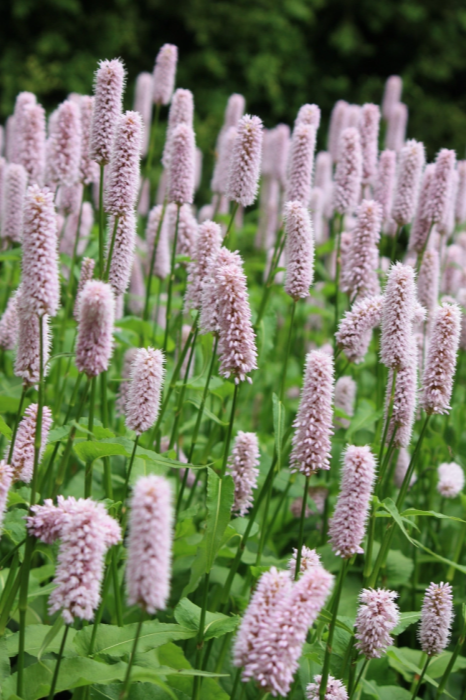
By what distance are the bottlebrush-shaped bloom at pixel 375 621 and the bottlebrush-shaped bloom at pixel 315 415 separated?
389 mm

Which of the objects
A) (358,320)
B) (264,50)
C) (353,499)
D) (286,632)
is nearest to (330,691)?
(353,499)

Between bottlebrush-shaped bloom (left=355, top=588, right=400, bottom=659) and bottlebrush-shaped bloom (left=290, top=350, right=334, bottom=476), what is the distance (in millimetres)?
389

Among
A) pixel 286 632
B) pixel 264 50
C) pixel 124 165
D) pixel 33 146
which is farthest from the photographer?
pixel 264 50

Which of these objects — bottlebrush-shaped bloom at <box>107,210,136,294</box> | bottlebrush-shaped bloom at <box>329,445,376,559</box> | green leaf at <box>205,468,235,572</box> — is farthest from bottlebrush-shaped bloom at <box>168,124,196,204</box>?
bottlebrush-shaped bloom at <box>329,445,376,559</box>

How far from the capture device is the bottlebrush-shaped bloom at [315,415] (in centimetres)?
202

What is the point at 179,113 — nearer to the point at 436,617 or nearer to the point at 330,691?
the point at 436,617

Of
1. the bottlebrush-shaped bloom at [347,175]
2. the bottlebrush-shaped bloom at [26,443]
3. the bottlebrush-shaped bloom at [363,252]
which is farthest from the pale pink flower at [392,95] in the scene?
the bottlebrush-shaped bloom at [26,443]

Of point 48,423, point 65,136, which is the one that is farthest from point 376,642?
point 65,136

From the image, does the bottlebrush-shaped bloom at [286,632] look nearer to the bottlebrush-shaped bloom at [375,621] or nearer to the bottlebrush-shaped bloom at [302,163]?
the bottlebrush-shaped bloom at [375,621]

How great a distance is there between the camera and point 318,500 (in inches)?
146

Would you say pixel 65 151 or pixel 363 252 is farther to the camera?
→ pixel 65 151

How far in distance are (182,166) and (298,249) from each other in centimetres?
78

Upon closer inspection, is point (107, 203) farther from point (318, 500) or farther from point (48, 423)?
point (318, 500)

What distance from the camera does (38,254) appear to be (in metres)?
1.79
